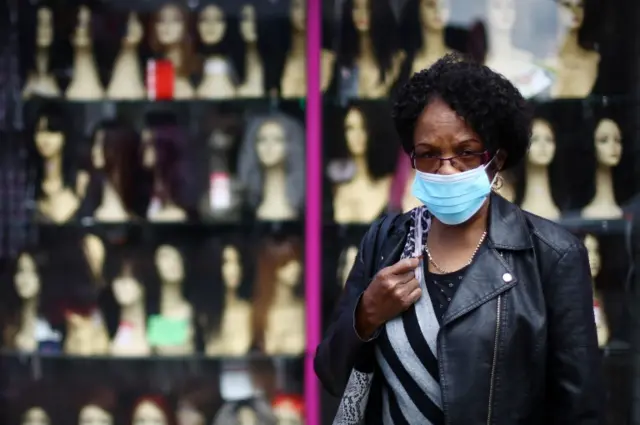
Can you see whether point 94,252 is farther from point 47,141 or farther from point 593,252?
point 593,252

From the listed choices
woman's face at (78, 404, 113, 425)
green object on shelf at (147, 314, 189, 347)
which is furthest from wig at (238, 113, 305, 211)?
woman's face at (78, 404, 113, 425)

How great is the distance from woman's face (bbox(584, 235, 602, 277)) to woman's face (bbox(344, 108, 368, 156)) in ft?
3.30

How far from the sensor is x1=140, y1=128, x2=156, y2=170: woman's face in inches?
139

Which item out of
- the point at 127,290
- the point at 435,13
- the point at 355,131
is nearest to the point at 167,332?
the point at 127,290

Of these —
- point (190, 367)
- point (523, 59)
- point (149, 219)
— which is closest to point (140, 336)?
point (190, 367)

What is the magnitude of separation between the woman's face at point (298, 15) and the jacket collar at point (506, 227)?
1.95m

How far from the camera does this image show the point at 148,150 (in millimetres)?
3531

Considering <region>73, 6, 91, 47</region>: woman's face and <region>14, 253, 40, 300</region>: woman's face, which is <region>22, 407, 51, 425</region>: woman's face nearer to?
<region>14, 253, 40, 300</region>: woman's face

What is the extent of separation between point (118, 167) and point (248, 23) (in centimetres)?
86

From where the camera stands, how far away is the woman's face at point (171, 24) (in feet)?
11.3

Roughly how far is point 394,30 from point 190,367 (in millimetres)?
1722

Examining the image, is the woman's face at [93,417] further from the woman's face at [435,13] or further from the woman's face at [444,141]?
the woman's face at [444,141]

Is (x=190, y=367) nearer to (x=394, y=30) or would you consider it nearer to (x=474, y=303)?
(x=394, y=30)

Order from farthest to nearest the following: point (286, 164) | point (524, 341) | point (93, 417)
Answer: point (93, 417) < point (286, 164) < point (524, 341)
